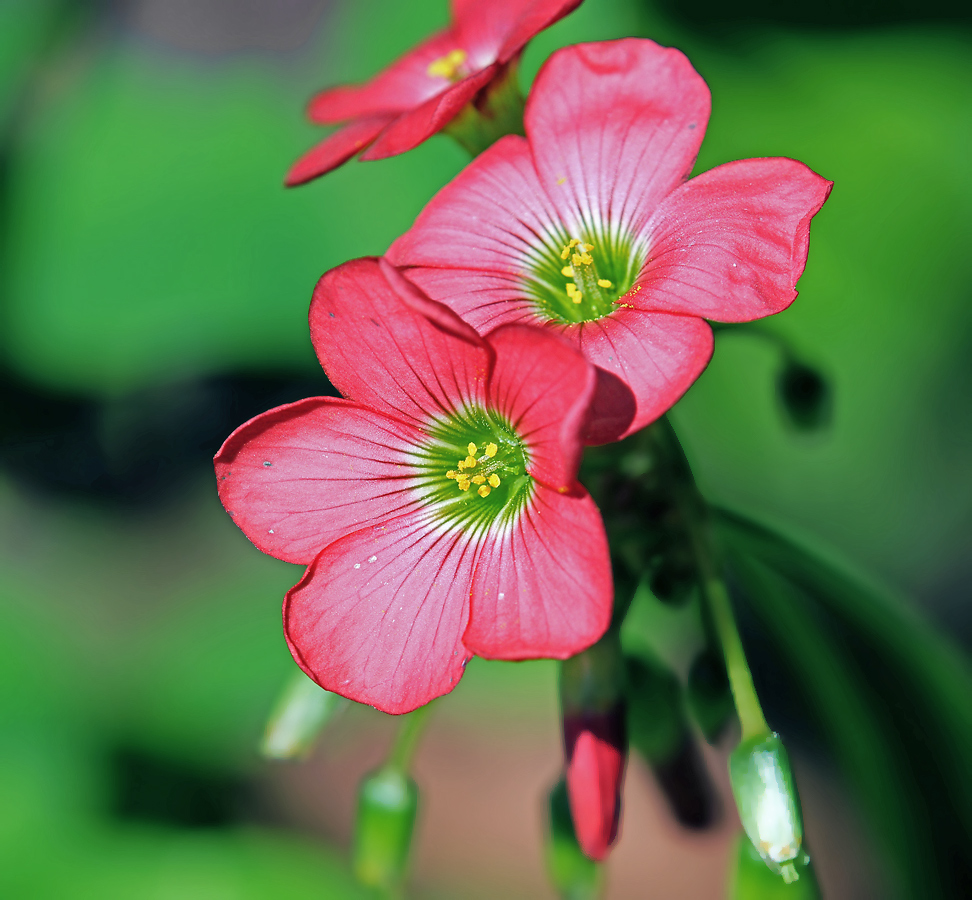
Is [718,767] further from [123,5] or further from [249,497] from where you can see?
[123,5]

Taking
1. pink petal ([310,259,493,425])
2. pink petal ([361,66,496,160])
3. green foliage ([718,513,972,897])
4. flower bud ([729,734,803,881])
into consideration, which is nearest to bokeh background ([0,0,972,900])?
green foliage ([718,513,972,897])

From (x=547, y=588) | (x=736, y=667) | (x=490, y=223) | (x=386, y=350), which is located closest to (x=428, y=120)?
(x=490, y=223)

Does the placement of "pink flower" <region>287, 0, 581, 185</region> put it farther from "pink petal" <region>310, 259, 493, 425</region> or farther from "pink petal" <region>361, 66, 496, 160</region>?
"pink petal" <region>310, 259, 493, 425</region>

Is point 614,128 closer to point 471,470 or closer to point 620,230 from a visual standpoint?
point 620,230

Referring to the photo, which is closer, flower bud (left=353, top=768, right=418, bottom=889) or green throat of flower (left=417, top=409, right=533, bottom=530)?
green throat of flower (left=417, top=409, right=533, bottom=530)

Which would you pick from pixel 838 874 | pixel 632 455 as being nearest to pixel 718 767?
pixel 838 874

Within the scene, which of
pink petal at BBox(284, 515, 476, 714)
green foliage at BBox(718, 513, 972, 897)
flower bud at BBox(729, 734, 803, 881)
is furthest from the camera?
green foliage at BBox(718, 513, 972, 897)

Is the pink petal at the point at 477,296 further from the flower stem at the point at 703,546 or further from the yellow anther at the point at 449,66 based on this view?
the yellow anther at the point at 449,66
